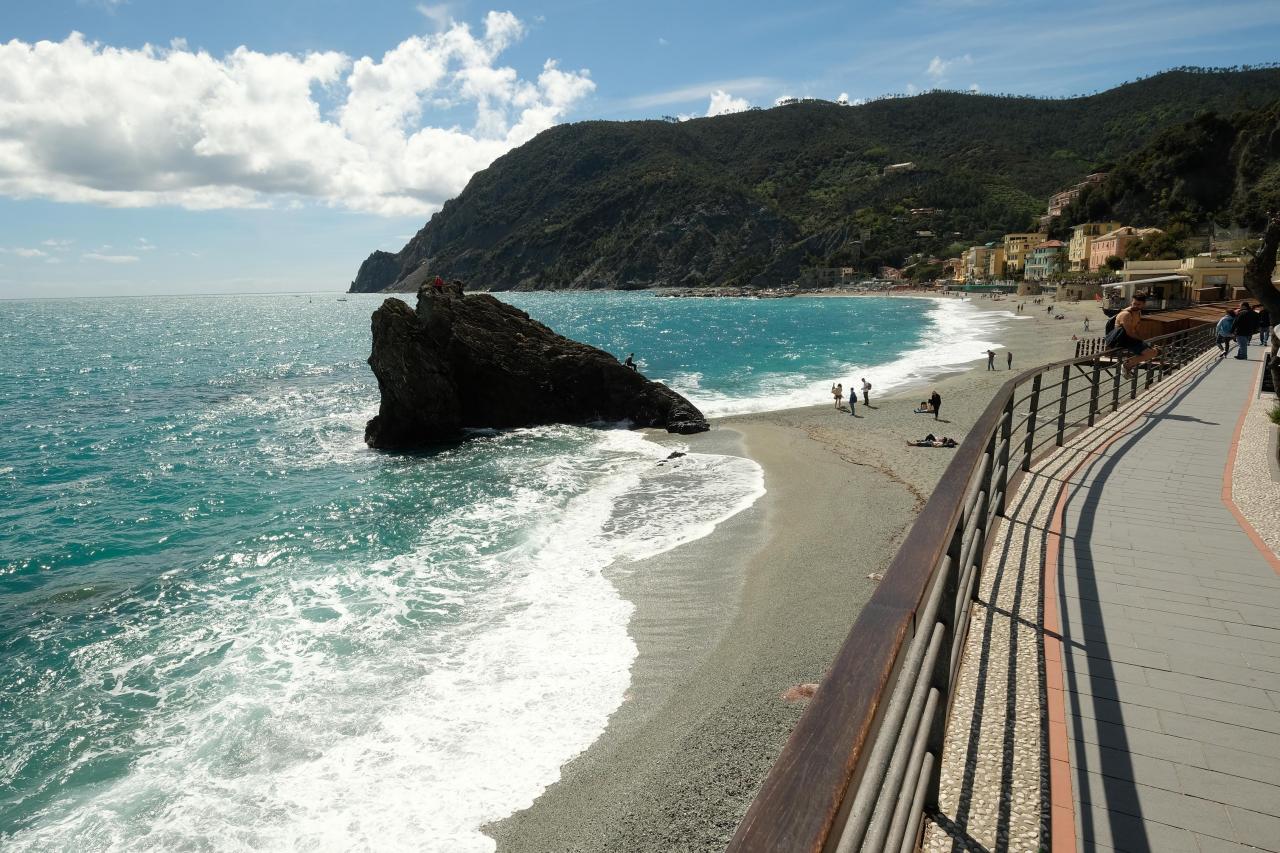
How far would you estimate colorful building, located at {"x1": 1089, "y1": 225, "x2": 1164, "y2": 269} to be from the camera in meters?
85.1

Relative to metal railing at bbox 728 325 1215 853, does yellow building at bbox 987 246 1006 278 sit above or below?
above

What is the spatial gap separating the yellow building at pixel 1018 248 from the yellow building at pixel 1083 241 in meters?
20.1

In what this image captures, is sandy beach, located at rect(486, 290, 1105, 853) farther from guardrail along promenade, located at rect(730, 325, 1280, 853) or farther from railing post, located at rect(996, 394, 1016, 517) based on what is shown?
guardrail along promenade, located at rect(730, 325, 1280, 853)

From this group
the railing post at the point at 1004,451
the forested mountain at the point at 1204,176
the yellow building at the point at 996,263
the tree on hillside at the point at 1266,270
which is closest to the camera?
the railing post at the point at 1004,451

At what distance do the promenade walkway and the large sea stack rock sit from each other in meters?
22.1

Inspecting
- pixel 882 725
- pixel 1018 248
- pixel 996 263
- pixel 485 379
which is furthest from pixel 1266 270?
pixel 996 263

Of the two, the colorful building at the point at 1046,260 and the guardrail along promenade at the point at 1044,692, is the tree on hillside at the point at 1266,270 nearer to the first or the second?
the guardrail along promenade at the point at 1044,692

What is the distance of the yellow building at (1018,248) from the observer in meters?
124

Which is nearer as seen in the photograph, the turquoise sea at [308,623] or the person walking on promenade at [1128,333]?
the turquoise sea at [308,623]

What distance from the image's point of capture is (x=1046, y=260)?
11131 centimetres

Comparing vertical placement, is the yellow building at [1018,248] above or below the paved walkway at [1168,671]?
above

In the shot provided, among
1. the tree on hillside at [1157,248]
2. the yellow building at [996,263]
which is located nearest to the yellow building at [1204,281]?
the tree on hillside at [1157,248]

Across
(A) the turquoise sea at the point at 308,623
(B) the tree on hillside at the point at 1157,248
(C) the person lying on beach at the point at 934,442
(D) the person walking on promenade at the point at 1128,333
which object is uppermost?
(B) the tree on hillside at the point at 1157,248

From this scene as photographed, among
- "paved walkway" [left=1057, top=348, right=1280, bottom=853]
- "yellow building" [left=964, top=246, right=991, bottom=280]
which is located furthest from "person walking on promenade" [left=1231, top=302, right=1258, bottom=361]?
"yellow building" [left=964, top=246, right=991, bottom=280]
